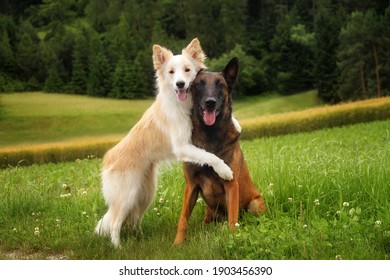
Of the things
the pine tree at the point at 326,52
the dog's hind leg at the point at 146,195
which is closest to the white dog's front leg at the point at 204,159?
the dog's hind leg at the point at 146,195

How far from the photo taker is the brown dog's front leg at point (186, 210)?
424cm

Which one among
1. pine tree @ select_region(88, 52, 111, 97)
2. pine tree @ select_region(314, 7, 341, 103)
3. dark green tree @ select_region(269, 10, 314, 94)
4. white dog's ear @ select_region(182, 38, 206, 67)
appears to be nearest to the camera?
white dog's ear @ select_region(182, 38, 206, 67)

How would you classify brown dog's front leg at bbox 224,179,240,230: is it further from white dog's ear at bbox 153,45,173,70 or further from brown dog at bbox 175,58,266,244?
white dog's ear at bbox 153,45,173,70

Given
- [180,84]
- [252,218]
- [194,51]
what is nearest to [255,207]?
[252,218]

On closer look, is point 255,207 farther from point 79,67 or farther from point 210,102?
point 79,67

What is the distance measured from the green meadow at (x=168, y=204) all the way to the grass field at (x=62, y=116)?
11 millimetres

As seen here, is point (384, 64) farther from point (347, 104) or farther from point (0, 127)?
point (0, 127)

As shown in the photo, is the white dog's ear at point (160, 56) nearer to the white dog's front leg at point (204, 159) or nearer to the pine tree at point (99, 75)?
the white dog's front leg at point (204, 159)

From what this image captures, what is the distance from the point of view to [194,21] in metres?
6.81

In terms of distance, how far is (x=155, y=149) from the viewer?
179 inches

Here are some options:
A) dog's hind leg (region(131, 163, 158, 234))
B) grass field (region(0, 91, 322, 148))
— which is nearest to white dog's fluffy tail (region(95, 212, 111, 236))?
dog's hind leg (region(131, 163, 158, 234))

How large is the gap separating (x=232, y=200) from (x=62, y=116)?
115 inches

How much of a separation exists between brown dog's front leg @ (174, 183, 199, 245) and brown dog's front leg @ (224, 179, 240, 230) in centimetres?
26

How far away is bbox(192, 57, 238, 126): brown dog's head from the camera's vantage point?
13.0ft
